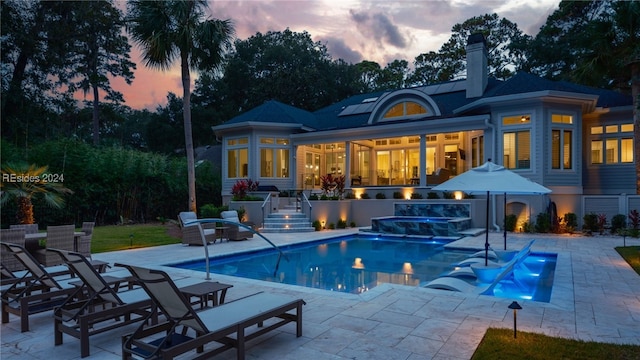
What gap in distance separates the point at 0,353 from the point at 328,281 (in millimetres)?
5068

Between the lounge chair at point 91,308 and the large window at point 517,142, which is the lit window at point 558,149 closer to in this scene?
Answer: the large window at point 517,142

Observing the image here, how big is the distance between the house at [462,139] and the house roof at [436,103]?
7cm

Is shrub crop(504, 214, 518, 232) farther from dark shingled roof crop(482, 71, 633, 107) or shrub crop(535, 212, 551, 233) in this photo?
dark shingled roof crop(482, 71, 633, 107)

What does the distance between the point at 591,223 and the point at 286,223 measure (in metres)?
11.1

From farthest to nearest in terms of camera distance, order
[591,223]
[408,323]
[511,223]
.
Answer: [511,223]
[591,223]
[408,323]

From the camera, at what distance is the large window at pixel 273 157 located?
776 inches

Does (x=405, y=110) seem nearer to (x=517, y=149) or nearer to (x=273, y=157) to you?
(x=517, y=149)

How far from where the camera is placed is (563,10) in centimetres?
2556

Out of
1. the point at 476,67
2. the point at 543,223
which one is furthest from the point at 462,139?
the point at 543,223

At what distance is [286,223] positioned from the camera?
15.3 meters

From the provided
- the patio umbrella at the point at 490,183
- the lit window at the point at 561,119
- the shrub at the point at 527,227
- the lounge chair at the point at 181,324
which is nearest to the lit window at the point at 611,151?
the lit window at the point at 561,119

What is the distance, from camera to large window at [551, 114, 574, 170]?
14.7 metres

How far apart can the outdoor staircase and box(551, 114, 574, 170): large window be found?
974 cm

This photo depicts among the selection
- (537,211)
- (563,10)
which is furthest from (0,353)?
(563,10)
